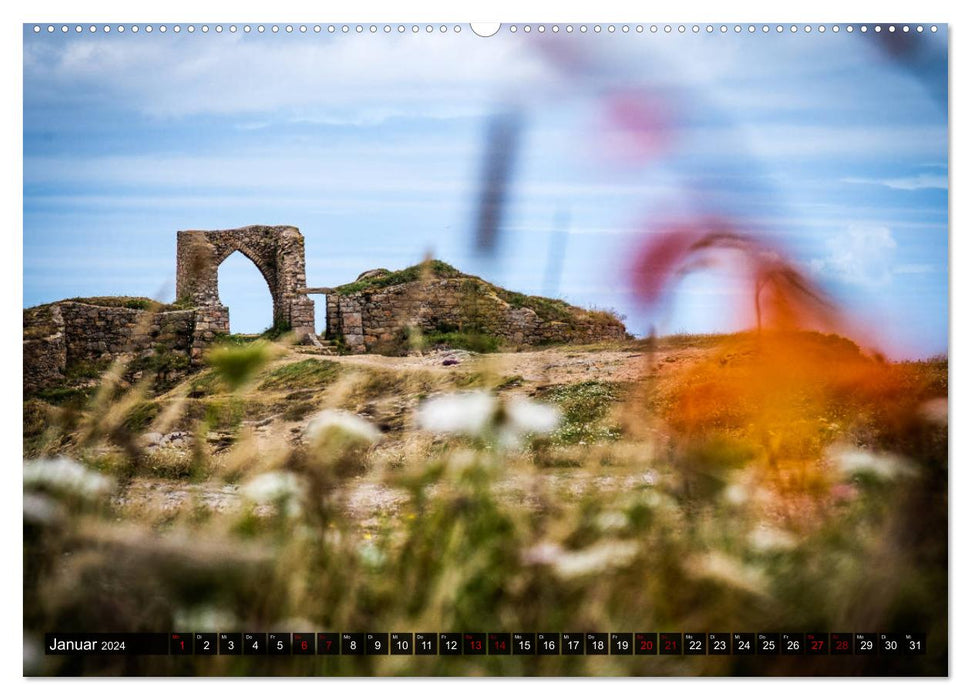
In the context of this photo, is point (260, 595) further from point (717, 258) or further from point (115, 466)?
point (717, 258)

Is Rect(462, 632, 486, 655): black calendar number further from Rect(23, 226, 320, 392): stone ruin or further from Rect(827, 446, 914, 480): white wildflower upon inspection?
Rect(23, 226, 320, 392): stone ruin

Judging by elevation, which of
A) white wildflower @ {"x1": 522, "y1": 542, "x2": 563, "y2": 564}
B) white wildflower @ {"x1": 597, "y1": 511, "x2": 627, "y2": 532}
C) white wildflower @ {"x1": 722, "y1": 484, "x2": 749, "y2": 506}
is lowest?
white wildflower @ {"x1": 522, "y1": 542, "x2": 563, "y2": 564}

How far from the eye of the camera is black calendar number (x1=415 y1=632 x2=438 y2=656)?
3688mm

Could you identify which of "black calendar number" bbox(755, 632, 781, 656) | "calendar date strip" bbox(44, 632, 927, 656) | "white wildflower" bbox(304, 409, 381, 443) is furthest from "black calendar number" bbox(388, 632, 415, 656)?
"black calendar number" bbox(755, 632, 781, 656)

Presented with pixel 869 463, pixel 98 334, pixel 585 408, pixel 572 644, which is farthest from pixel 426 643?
pixel 98 334

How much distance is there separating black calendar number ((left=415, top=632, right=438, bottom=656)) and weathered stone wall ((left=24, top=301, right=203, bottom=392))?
248 cm

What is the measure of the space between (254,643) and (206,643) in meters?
0.24

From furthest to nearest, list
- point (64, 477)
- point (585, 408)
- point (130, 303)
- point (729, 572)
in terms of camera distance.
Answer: point (130, 303) < point (585, 408) < point (64, 477) < point (729, 572)

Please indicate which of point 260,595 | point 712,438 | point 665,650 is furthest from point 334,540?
point 712,438

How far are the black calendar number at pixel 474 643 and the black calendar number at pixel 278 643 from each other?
0.75m

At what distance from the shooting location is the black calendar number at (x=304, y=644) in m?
3.61

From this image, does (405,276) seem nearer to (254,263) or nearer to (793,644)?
(254,263)

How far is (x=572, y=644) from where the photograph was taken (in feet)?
12.2

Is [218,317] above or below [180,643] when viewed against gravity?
above
